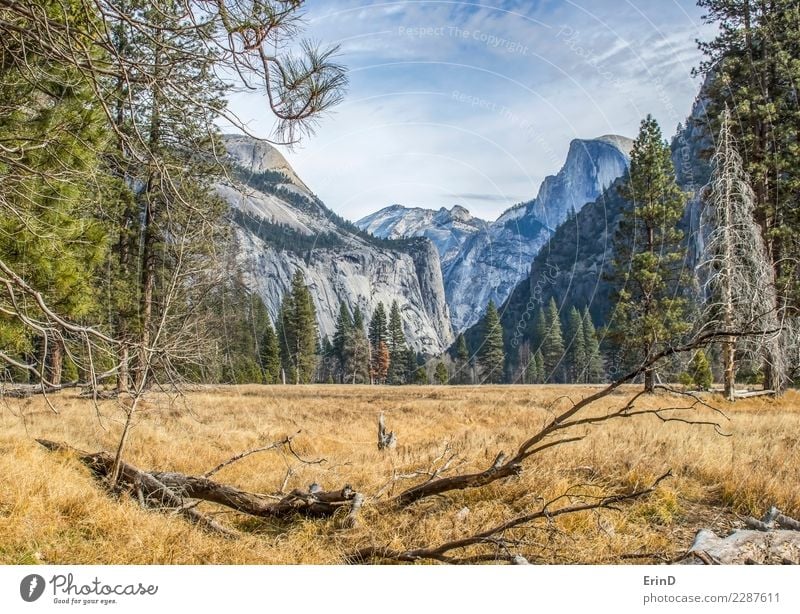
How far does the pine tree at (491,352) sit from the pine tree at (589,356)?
324 inches

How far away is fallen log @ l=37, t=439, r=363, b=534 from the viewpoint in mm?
4121

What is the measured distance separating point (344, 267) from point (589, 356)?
22.6 meters

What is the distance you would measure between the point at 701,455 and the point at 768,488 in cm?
109

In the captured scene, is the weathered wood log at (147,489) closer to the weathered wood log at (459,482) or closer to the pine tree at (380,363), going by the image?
the weathered wood log at (459,482)

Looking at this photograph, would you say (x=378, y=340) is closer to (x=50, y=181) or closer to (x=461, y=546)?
(x=50, y=181)

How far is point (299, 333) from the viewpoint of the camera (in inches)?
1641

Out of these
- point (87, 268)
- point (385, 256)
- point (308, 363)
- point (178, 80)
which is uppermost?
point (385, 256)

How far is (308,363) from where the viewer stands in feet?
141

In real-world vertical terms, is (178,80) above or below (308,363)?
above

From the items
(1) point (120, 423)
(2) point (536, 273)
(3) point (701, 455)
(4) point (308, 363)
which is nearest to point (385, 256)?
(4) point (308, 363)

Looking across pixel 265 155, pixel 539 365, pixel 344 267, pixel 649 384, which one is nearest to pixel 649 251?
pixel 649 384

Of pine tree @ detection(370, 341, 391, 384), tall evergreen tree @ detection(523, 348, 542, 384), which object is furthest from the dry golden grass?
tall evergreen tree @ detection(523, 348, 542, 384)
